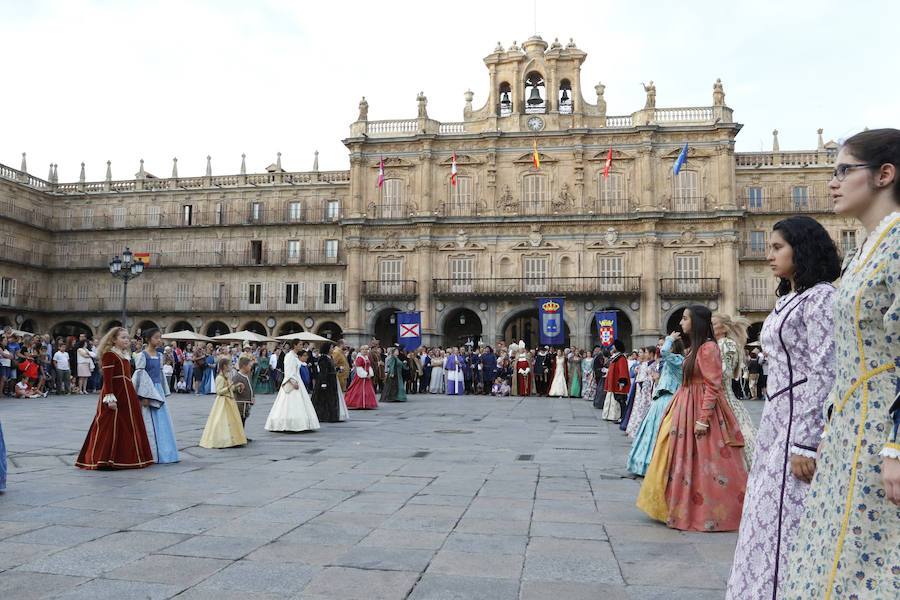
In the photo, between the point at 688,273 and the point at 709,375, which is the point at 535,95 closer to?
the point at 688,273

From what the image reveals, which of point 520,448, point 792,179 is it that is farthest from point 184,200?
point 520,448

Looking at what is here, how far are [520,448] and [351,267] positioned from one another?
27.0m

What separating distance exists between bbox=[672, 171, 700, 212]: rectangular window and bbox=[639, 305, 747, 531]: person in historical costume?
30.7m

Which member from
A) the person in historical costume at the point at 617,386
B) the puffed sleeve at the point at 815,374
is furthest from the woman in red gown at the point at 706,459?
the person in historical costume at the point at 617,386

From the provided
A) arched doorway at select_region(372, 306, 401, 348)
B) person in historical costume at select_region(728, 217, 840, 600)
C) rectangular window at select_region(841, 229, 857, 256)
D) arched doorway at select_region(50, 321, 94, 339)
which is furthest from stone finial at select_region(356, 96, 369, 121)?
person in historical costume at select_region(728, 217, 840, 600)

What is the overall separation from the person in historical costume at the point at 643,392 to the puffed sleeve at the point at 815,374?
23.5 ft

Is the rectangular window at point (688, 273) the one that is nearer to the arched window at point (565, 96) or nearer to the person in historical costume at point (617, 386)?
the arched window at point (565, 96)

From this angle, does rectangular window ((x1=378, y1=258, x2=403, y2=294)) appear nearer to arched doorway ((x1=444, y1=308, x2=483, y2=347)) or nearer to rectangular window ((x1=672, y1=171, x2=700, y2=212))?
arched doorway ((x1=444, y1=308, x2=483, y2=347))

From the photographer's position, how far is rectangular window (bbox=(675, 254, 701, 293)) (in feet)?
112

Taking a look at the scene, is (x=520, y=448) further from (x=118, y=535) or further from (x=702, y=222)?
(x=702, y=222)

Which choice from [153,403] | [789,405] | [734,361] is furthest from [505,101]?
[789,405]

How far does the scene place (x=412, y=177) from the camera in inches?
1430

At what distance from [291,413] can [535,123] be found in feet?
88.6

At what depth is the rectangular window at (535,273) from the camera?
3491 cm
